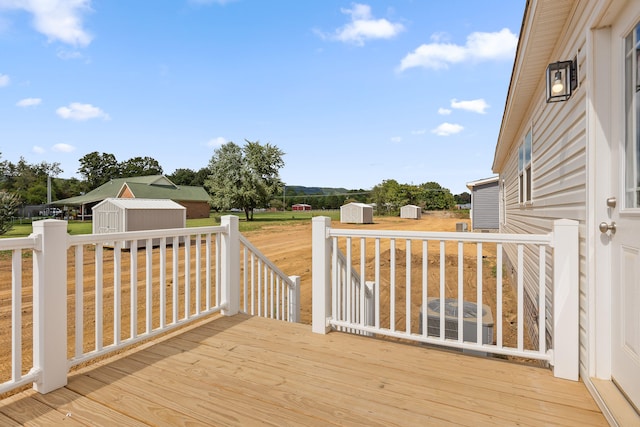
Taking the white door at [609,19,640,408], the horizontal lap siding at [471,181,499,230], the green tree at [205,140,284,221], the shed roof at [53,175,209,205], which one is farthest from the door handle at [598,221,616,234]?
the shed roof at [53,175,209,205]

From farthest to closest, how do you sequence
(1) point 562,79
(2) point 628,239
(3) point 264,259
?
(3) point 264,259 < (1) point 562,79 < (2) point 628,239

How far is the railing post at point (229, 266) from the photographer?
3.20 m

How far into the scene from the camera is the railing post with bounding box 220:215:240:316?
10.5ft

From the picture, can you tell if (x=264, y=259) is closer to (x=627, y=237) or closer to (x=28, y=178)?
(x=627, y=237)

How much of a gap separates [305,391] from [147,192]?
1151 inches

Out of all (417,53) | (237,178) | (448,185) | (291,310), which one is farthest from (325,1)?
(448,185)

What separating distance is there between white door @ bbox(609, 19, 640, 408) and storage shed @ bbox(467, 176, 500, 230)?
1534 cm

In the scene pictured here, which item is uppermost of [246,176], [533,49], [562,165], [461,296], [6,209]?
[246,176]

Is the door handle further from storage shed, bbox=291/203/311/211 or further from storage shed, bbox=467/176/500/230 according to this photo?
storage shed, bbox=291/203/311/211

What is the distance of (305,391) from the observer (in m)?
1.84

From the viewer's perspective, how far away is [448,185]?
47594 millimetres

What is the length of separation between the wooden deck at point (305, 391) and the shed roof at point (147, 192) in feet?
90.3

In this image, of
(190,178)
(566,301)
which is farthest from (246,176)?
(190,178)

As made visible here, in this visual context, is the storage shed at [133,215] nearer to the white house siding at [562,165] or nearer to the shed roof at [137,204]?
the shed roof at [137,204]
